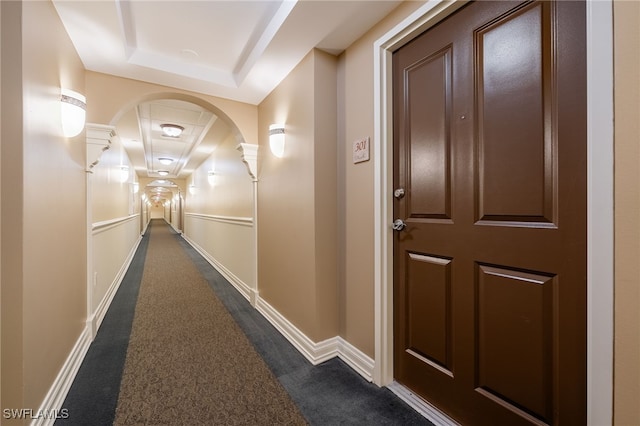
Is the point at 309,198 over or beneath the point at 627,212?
over

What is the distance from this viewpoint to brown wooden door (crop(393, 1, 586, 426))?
2.90 feet

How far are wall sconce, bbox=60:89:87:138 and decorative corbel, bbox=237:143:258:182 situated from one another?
1.25 meters

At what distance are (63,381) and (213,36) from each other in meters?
2.39

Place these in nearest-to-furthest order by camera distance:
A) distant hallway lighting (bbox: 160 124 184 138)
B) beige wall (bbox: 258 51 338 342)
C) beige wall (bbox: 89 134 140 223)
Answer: beige wall (bbox: 258 51 338 342) → beige wall (bbox: 89 134 140 223) → distant hallway lighting (bbox: 160 124 184 138)

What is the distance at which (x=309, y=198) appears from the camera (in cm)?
183

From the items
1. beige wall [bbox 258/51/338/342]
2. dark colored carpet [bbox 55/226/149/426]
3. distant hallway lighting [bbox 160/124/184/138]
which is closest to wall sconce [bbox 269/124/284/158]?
beige wall [bbox 258/51/338/342]

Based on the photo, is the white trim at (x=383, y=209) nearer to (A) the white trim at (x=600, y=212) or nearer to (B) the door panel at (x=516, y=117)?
(B) the door panel at (x=516, y=117)

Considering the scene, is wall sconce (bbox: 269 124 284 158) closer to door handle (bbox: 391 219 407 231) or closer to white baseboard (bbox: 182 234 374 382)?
door handle (bbox: 391 219 407 231)

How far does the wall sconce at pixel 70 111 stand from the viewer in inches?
59.7

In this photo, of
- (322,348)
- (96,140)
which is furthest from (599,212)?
(96,140)

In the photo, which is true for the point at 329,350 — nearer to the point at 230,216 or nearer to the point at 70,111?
the point at 70,111

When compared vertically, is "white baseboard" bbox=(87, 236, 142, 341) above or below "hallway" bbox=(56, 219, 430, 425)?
above

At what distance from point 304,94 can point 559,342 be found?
1.94 m

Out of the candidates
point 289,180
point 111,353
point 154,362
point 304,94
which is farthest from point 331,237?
point 111,353
